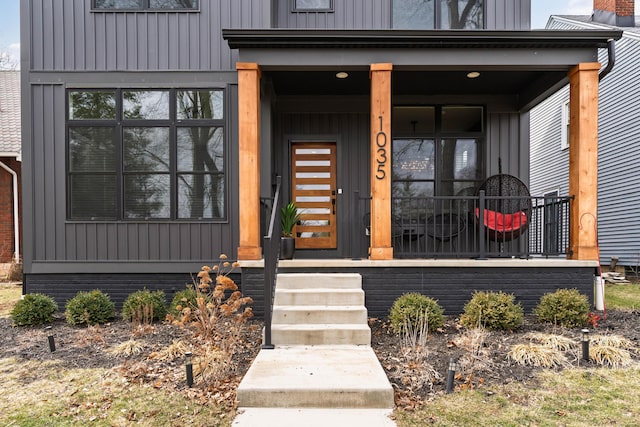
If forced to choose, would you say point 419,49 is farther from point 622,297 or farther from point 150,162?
point 622,297

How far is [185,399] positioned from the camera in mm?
3096

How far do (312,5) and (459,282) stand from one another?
4811mm

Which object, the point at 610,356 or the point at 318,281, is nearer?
the point at 610,356

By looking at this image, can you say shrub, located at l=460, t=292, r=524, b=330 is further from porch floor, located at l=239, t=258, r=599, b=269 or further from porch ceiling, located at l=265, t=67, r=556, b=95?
porch ceiling, located at l=265, t=67, r=556, b=95

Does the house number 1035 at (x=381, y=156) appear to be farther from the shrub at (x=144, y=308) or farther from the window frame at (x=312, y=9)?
the shrub at (x=144, y=308)

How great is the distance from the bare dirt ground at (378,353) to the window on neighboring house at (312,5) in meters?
4.83

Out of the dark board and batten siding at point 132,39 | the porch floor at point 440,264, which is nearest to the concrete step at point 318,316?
the porch floor at point 440,264

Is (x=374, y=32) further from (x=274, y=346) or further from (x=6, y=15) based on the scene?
(x=6, y=15)

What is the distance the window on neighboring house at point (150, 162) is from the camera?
5.98 metres

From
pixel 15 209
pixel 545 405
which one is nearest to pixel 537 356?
pixel 545 405

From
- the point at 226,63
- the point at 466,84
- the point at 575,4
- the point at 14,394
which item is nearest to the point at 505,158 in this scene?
the point at 466,84

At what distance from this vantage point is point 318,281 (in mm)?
4977

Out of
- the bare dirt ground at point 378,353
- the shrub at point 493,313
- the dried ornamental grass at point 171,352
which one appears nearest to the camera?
the bare dirt ground at point 378,353

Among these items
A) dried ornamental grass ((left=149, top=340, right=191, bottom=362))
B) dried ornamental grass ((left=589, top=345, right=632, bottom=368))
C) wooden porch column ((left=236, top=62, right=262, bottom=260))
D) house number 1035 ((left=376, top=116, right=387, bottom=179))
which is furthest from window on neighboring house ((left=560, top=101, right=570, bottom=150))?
dried ornamental grass ((left=149, top=340, right=191, bottom=362))
